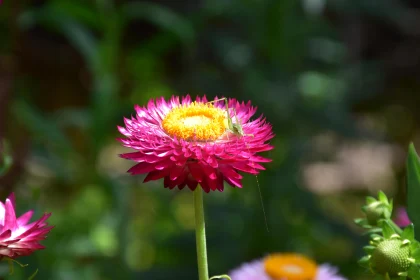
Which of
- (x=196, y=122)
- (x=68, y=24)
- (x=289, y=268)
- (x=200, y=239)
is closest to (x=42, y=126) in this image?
(x=68, y=24)

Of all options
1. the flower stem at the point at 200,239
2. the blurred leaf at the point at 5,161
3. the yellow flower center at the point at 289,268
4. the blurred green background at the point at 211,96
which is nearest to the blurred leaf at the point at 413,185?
the flower stem at the point at 200,239

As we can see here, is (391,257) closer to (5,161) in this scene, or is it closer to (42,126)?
(5,161)

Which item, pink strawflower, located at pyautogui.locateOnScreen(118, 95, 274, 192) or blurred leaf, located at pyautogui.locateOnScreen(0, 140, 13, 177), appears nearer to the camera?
pink strawflower, located at pyautogui.locateOnScreen(118, 95, 274, 192)

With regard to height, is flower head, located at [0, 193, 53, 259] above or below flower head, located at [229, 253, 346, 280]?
below

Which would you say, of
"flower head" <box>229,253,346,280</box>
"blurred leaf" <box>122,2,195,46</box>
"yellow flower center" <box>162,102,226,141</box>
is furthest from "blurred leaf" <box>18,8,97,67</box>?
"yellow flower center" <box>162,102,226,141</box>

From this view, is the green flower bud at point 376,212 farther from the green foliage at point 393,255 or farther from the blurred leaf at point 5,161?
the blurred leaf at point 5,161

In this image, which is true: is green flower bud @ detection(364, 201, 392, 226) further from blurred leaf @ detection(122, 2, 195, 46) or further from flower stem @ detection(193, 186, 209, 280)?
blurred leaf @ detection(122, 2, 195, 46)
